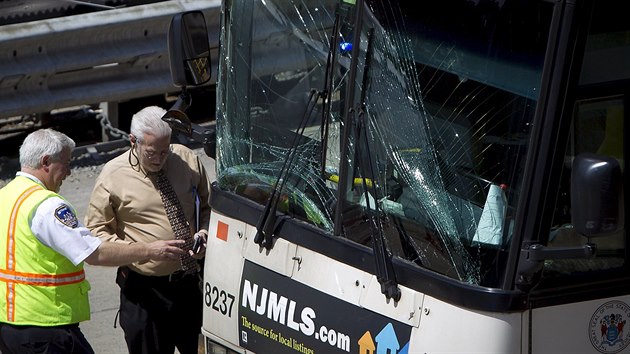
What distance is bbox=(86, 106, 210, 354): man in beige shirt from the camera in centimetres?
531

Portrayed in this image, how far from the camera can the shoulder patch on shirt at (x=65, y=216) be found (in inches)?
188

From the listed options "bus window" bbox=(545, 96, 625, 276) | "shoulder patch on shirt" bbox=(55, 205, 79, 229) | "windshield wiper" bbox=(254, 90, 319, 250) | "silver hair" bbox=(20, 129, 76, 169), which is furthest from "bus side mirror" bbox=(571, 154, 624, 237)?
"silver hair" bbox=(20, 129, 76, 169)

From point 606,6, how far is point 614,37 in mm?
111

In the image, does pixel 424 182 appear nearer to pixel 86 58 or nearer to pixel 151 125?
pixel 151 125

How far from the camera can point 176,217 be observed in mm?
5375

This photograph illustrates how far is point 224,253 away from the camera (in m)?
4.68

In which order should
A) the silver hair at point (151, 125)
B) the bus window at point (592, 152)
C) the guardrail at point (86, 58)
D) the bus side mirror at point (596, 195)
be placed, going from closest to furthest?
the bus side mirror at point (596, 195) < the bus window at point (592, 152) < the silver hair at point (151, 125) < the guardrail at point (86, 58)

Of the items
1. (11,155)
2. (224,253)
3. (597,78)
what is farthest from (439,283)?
(11,155)

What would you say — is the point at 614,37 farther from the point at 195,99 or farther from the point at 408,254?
the point at 195,99

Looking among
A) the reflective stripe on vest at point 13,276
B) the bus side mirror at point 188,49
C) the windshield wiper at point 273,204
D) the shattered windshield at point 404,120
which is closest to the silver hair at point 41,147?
the reflective stripe on vest at point 13,276

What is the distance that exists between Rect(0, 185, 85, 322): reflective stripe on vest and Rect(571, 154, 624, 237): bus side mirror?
7.92ft

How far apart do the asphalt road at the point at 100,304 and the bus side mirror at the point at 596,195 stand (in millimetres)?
3282

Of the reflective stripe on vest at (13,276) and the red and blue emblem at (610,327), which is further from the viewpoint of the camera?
the reflective stripe on vest at (13,276)

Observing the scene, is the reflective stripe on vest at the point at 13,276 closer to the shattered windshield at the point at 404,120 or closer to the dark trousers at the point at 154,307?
the dark trousers at the point at 154,307
